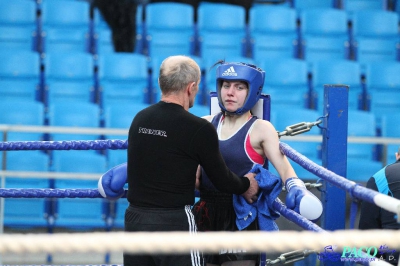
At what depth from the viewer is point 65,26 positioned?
7043 mm

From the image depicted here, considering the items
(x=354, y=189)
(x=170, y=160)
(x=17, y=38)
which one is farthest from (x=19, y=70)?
(x=354, y=189)

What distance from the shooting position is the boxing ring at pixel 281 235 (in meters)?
1.51

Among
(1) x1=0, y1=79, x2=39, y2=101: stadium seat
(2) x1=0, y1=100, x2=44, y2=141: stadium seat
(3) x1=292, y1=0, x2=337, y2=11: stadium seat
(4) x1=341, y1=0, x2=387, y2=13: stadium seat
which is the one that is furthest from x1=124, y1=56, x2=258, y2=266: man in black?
(4) x1=341, y1=0, x2=387, y2=13: stadium seat

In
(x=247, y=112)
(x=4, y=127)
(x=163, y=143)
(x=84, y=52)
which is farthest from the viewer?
(x=84, y=52)

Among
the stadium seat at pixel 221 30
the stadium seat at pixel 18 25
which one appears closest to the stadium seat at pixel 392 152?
the stadium seat at pixel 221 30

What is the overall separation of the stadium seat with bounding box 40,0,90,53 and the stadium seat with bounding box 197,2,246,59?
1.23 m

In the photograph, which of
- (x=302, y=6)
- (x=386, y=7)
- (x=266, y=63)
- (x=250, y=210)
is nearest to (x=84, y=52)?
(x=266, y=63)

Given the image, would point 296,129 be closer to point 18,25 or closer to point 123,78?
point 123,78

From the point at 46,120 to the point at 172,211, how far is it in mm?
3506

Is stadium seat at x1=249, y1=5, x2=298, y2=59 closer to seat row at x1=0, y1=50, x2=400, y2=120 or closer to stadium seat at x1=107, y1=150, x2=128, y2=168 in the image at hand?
seat row at x1=0, y1=50, x2=400, y2=120

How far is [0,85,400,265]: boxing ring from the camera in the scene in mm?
1510

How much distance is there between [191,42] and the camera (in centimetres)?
703

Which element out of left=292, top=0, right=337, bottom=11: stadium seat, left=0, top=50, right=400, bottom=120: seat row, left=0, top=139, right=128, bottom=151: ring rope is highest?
left=292, top=0, right=337, bottom=11: stadium seat

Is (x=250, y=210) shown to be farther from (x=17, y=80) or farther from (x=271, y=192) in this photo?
(x=17, y=80)
